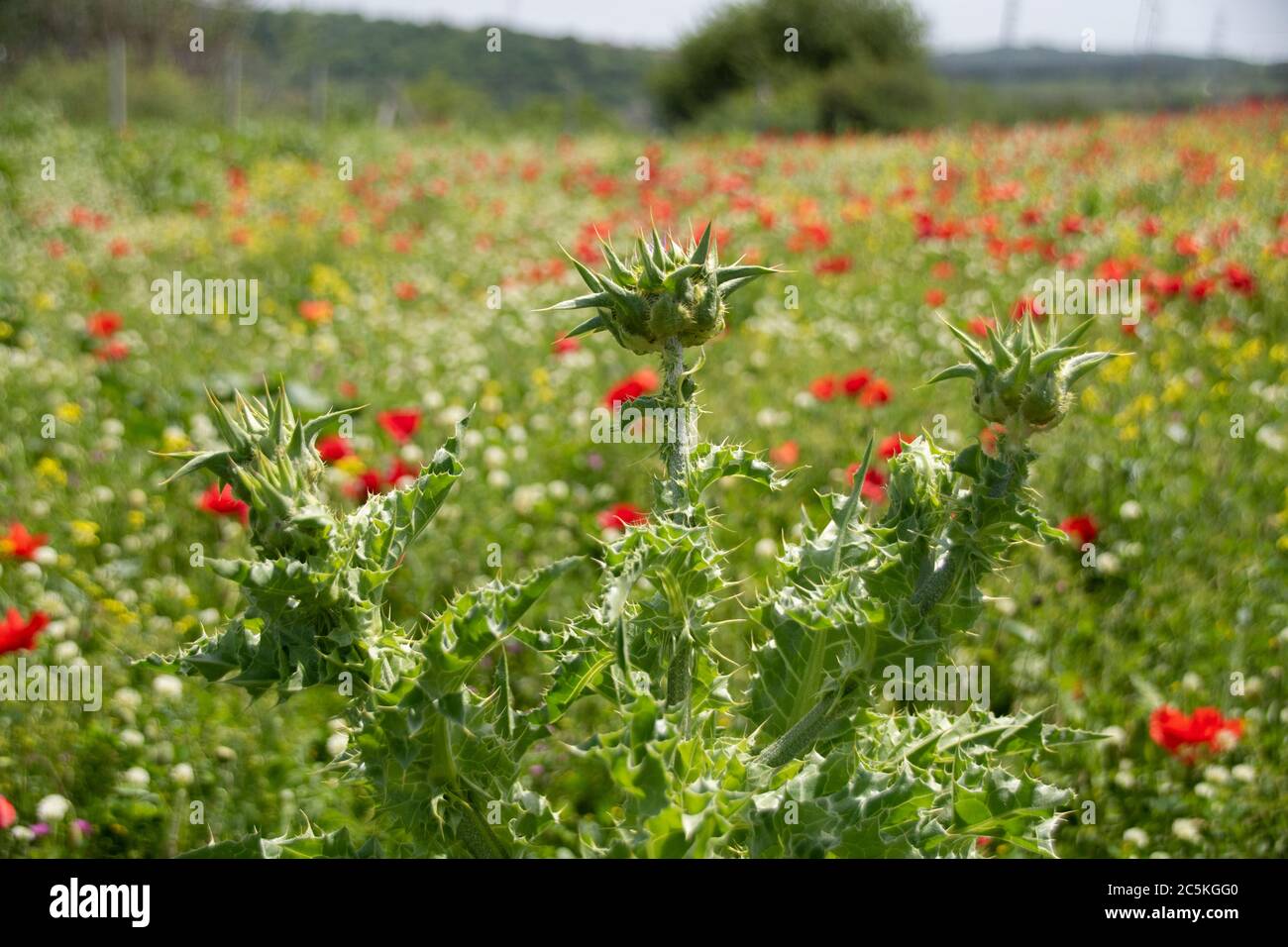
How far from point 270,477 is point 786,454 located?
279 centimetres

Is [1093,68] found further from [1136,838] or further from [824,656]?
[824,656]

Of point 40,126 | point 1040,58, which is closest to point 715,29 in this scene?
point 1040,58

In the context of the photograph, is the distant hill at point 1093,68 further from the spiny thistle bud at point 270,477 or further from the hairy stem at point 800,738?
the spiny thistle bud at point 270,477

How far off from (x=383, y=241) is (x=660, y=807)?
8.51 m

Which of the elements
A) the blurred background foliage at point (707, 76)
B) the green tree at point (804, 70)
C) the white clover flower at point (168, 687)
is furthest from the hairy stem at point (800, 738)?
the green tree at point (804, 70)

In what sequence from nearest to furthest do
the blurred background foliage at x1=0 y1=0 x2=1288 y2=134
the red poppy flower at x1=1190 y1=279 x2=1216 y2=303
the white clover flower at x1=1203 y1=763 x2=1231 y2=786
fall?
the white clover flower at x1=1203 y1=763 x2=1231 y2=786 < the red poppy flower at x1=1190 y1=279 x2=1216 y2=303 < the blurred background foliage at x1=0 y1=0 x2=1288 y2=134

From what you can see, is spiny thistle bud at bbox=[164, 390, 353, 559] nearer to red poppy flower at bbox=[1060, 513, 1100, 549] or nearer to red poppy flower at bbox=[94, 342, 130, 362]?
red poppy flower at bbox=[1060, 513, 1100, 549]

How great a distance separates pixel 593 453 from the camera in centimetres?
432

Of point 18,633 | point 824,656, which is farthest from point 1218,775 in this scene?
point 18,633

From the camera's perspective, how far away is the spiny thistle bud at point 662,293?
1.29 metres

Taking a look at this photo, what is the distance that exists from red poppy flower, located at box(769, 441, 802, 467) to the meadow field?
0.03 meters

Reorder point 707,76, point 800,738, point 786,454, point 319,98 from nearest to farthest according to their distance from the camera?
point 800,738
point 786,454
point 319,98
point 707,76

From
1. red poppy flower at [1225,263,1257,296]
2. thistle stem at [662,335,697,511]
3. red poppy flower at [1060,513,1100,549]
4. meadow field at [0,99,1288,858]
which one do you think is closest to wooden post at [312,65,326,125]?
meadow field at [0,99,1288,858]

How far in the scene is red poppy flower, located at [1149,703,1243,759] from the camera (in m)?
2.49
